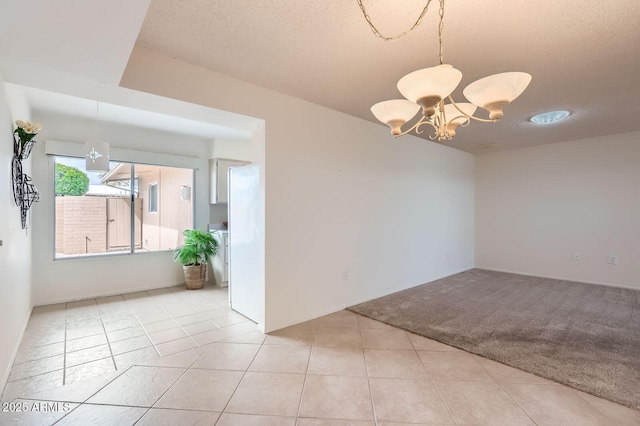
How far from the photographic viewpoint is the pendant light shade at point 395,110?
1.92 meters

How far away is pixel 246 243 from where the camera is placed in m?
3.25

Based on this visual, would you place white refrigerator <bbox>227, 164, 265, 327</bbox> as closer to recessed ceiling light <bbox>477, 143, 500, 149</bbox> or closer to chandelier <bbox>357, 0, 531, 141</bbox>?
chandelier <bbox>357, 0, 531, 141</bbox>

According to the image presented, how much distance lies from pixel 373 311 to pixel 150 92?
3.06m

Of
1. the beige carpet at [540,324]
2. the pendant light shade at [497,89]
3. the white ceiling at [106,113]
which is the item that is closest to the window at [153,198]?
the white ceiling at [106,113]

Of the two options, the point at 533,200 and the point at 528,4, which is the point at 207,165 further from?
the point at 533,200

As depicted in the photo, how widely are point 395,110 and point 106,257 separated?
170 inches

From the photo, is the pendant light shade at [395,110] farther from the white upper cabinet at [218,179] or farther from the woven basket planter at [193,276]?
the woven basket planter at [193,276]

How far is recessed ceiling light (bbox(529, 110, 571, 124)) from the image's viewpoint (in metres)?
3.49

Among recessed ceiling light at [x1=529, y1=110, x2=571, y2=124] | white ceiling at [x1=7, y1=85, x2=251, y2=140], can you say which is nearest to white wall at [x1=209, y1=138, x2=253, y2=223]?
white ceiling at [x1=7, y1=85, x2=251, y2=140]

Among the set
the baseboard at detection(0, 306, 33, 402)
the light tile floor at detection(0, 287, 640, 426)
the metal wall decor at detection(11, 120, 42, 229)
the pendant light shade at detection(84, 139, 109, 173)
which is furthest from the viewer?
the pendant light shade at detection(84, 139, 109, 173)

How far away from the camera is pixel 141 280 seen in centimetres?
438

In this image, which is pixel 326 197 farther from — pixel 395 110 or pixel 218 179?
pixel 218 179

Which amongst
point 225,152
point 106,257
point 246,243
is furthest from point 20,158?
point 225,152

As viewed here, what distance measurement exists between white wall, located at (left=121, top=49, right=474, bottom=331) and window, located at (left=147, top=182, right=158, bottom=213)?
3093 mm
